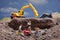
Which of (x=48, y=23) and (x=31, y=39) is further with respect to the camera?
(x=48, y=23)

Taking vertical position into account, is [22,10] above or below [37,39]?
above

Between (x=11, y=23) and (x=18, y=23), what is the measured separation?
0.59 meters

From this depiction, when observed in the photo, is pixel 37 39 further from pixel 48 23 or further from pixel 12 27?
pixel 12 27

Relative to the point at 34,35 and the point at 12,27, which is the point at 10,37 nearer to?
the point at 34,35

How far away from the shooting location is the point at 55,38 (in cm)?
Answer: 1038

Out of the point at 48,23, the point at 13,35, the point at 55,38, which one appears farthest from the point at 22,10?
the point at 55,38

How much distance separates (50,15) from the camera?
1543cm

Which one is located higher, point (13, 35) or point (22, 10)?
point (22, 10)

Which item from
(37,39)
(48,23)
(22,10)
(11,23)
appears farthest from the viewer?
(22,10)

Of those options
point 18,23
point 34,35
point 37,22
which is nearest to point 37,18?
point 37,22

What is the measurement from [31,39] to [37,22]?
2.76 metres

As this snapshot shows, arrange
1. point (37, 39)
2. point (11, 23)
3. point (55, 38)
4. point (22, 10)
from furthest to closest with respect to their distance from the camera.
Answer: point (22, 10) < point (11, 23) < point (37, 39) < point (55, 38)

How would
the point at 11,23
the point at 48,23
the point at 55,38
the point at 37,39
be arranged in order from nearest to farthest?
the point at 55,38 < the point at 37,39 < the point at 48,23 < the point at 11,23

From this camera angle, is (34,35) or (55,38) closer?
(55,38)
